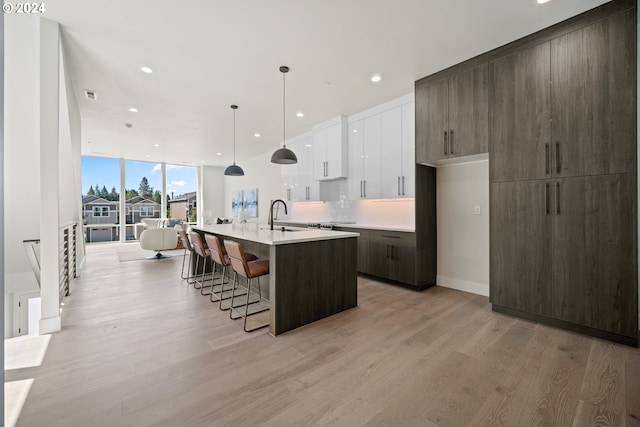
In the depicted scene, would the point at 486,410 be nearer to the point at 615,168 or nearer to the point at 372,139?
the point at 615,168

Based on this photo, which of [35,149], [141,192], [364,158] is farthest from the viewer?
[141,192]

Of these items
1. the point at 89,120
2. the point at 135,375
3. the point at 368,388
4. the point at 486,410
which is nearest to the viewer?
the point at 486,410

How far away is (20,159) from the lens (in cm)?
408

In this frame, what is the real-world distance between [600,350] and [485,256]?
155 centimetres

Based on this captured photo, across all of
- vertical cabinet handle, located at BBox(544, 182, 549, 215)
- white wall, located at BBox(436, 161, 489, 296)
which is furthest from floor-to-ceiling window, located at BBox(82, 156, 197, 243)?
vertical cabinet handle, located at BBox(544, 182, 549, 215)

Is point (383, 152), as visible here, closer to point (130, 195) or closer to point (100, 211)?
point (130, 195)

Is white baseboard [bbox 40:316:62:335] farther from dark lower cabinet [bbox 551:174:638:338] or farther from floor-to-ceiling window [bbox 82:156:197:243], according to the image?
floor-to-ceiling window [bbox 82:156:197:243]

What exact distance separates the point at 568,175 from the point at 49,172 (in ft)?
16.1

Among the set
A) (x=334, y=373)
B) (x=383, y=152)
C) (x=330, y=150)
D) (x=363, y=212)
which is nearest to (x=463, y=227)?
(x=383, y=152)

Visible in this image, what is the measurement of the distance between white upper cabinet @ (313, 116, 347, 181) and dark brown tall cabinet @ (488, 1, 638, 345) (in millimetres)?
2510

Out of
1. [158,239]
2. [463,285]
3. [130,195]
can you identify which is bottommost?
[463,285]

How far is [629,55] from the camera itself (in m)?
2.27

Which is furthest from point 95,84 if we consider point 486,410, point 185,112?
point 486,410

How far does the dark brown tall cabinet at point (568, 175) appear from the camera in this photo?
2.32 metres
